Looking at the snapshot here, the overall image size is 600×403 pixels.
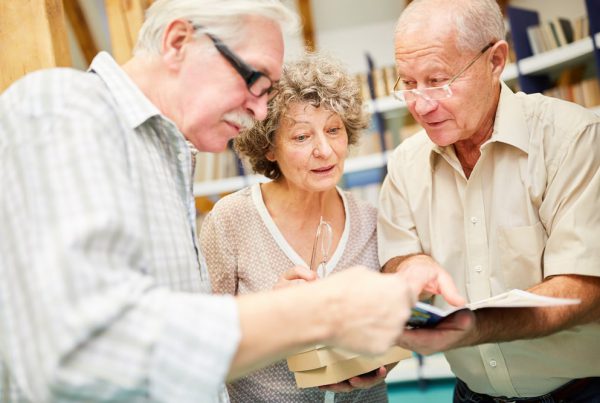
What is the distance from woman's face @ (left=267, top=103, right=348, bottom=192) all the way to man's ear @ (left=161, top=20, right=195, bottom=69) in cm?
80

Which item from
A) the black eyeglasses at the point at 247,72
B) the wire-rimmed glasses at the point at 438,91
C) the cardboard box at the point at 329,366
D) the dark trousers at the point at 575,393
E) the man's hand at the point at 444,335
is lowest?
the dark trousers at the point at 575,393

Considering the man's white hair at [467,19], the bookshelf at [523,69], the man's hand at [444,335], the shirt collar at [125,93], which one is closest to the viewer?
the shirt collar at [125,93]

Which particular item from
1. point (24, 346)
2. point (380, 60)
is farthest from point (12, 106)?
point (380, 60)

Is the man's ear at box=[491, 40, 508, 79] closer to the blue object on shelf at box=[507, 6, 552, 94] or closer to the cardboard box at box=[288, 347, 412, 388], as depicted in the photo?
A: the cardboard box at box=[288, 347, 412, 388]

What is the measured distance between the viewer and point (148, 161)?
121 centimetres

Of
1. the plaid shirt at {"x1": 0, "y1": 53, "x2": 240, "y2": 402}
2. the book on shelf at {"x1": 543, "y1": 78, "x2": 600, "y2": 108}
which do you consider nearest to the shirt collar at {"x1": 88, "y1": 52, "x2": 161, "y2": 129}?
the plaid shirt at {"x1": 0, "y1": 53, "x2": 240, "y2": 402}

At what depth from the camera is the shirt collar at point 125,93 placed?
1214 millimetres

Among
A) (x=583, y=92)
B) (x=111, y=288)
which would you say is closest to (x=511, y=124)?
(x=111, y=288)

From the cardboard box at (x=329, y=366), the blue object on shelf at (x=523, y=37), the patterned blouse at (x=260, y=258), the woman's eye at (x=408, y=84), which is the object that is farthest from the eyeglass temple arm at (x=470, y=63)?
the blue object on shelf at (x=523, y=37)

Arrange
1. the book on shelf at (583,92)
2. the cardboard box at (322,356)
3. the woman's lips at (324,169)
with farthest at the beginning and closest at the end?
the book on shelf at (583,92)
the woman's lips at (324,169)
the cardboard box at (322,356)

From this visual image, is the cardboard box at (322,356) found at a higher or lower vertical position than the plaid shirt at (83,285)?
lower

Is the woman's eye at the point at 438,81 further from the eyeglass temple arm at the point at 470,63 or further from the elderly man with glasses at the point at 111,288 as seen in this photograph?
the elderly man with glasses at the point at 111,288

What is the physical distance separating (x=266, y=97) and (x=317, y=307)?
0.59 m

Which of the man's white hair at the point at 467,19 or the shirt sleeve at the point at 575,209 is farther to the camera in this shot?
the man's white hair at the point at 467,19
